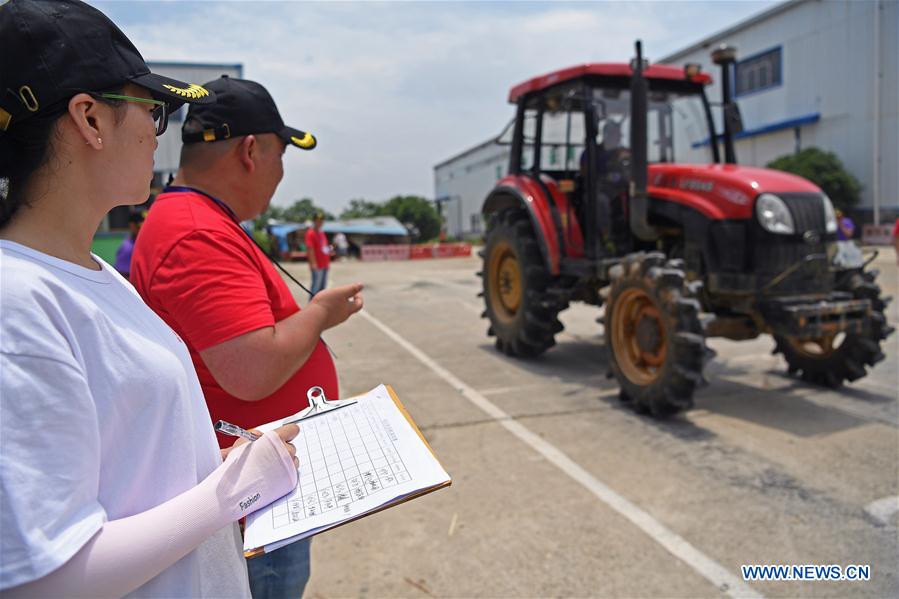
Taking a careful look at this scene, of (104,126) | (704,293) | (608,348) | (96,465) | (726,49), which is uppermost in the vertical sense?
(726,49)

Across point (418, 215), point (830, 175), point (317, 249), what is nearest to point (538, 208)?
point (317, 249)

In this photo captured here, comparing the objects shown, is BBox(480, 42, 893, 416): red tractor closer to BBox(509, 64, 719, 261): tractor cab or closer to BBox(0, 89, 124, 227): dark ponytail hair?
BBox(509, 64, 719, 261): tractor cab

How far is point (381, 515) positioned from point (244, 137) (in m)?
2.34

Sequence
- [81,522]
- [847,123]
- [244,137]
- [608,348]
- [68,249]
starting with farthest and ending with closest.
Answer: [847,123] < [608,348] < [244,137] < [68,249] < [81,522]

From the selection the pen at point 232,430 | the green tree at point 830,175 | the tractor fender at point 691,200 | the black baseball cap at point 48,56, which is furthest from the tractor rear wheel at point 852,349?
the green tree at point 830,175

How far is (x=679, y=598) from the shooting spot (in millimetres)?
2662

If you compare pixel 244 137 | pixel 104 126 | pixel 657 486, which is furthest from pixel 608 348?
pixel 104 126

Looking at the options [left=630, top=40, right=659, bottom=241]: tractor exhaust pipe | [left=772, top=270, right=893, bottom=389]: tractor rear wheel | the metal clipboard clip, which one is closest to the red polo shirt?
the metal clipboard clip

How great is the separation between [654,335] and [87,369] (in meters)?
4.79

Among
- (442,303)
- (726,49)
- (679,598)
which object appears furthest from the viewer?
(442,303)

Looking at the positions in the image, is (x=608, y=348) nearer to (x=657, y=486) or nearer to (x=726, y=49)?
(x=657, y=486)

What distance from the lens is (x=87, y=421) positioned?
2.85ft

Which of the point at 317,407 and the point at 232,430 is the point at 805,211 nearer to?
the point at 317,407

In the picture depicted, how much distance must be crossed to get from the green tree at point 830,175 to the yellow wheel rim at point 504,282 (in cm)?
1815
